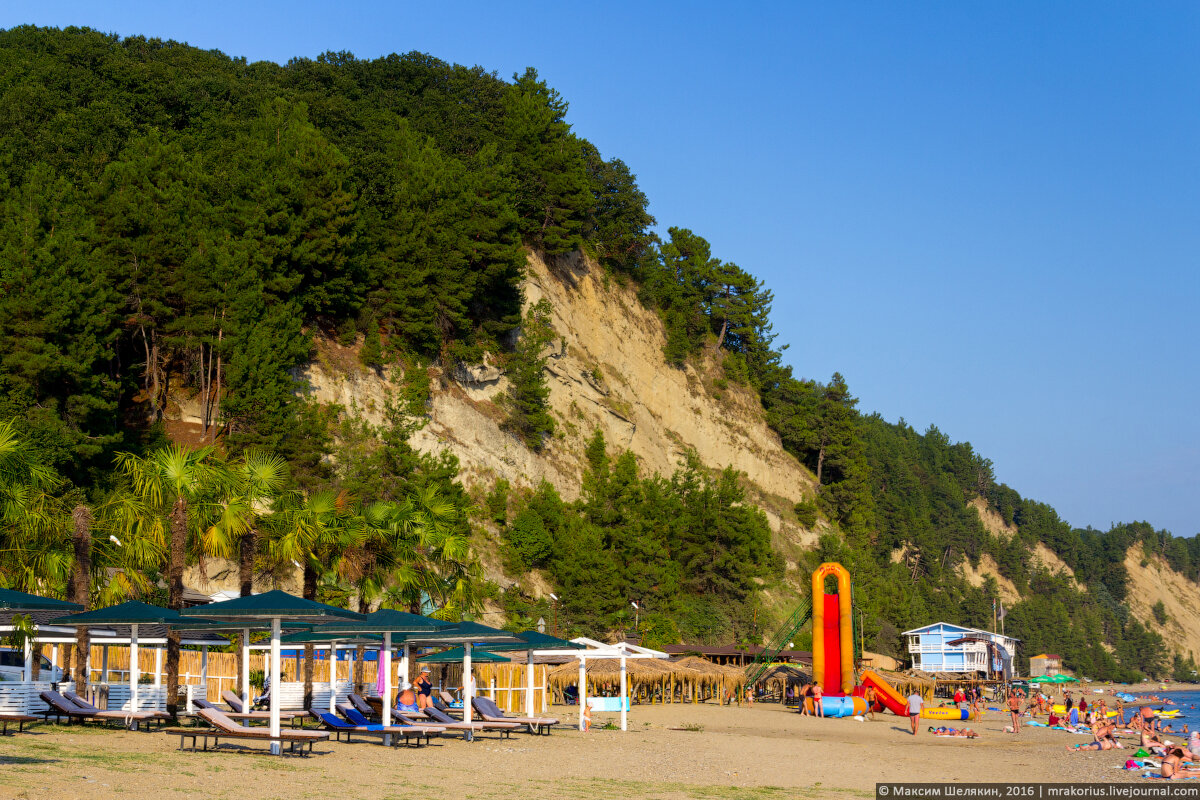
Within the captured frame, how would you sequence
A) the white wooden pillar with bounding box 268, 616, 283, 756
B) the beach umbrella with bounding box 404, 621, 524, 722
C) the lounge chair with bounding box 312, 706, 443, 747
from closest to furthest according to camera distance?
the white wooden pillar with bounding box 268, 616, 283, 756 < the lounge chair with bounding box 312, 706, 443, 747 < the beach umbrella with bounding box 404, 621, 524, 722

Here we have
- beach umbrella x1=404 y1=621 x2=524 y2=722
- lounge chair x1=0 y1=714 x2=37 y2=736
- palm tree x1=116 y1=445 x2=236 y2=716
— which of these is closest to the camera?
lounge chair x1=0 y1=714 x2=37 y2=736

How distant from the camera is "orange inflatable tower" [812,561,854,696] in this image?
147 ft

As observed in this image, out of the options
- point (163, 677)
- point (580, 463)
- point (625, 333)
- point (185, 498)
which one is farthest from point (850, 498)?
point (185, 498)

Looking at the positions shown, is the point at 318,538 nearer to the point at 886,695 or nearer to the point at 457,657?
the point at 457,657

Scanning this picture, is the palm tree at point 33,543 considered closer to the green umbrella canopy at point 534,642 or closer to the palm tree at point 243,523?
the palm tree at point 243,523

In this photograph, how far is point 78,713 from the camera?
18578mm

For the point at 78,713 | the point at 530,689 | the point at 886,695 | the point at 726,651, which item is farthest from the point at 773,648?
the point at 78,713

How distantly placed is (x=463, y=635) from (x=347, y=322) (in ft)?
90.5

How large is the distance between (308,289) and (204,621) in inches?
1084

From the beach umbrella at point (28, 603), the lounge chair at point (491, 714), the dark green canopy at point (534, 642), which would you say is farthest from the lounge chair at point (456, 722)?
the beach umbrella at point (28, 603)

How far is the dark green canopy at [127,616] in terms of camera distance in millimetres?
17969

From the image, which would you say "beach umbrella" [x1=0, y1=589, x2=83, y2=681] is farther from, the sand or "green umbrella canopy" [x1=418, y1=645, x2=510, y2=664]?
"green umbrella canopy" [x1=418, y1=645, x2=510, y2=664]

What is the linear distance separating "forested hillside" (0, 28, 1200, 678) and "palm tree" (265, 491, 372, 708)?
0.07 metres

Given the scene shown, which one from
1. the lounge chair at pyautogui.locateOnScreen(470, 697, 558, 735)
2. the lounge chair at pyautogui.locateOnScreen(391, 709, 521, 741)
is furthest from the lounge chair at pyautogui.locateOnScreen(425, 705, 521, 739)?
the lounge chair at pyautogui.locateOnScreen(470, 697, 558, 735)
